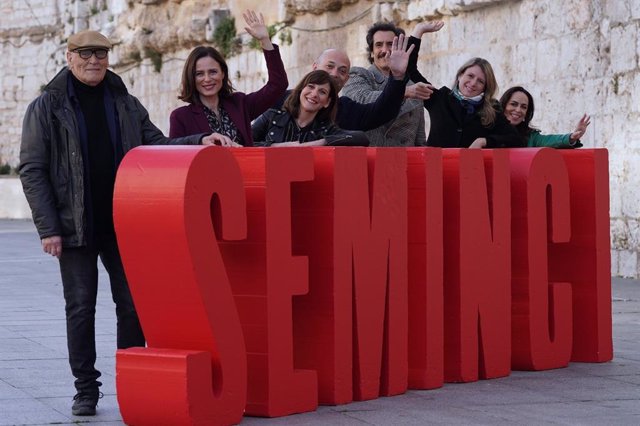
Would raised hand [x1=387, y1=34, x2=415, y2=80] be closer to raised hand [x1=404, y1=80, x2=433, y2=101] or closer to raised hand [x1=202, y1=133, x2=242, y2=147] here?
raised hand [x1=404, y1=80, x2=433, y2=101]

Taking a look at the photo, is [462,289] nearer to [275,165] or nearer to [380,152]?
[380,152]

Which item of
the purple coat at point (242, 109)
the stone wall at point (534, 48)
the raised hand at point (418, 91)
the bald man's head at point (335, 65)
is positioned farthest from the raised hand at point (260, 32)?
the stone wall at point (534, 48)

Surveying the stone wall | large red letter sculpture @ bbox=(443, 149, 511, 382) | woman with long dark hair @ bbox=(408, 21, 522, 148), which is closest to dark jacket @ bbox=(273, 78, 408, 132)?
large red letter sculpture @ bbox=(443, 149, 511, 382)

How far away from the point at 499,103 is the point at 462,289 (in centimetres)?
179

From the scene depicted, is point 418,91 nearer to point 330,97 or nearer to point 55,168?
point 330,97

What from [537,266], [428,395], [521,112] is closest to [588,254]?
[537,266]

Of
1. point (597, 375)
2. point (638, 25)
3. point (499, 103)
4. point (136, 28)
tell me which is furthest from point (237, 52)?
point (597, 375)

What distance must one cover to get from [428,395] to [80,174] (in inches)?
78.6

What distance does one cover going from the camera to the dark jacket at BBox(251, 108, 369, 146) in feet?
24.4

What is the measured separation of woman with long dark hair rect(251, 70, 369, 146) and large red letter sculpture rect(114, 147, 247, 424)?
127cm

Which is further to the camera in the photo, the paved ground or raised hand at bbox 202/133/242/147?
raised hand at bbox 202/133/242/147

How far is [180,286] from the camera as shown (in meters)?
6.12

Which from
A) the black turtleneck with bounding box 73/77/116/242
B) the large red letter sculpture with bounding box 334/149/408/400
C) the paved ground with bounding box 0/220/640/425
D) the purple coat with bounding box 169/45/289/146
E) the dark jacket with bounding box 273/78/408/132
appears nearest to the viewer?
the paved ground with bounding box 0/220/640/425

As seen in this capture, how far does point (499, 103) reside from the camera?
8.91 metres
